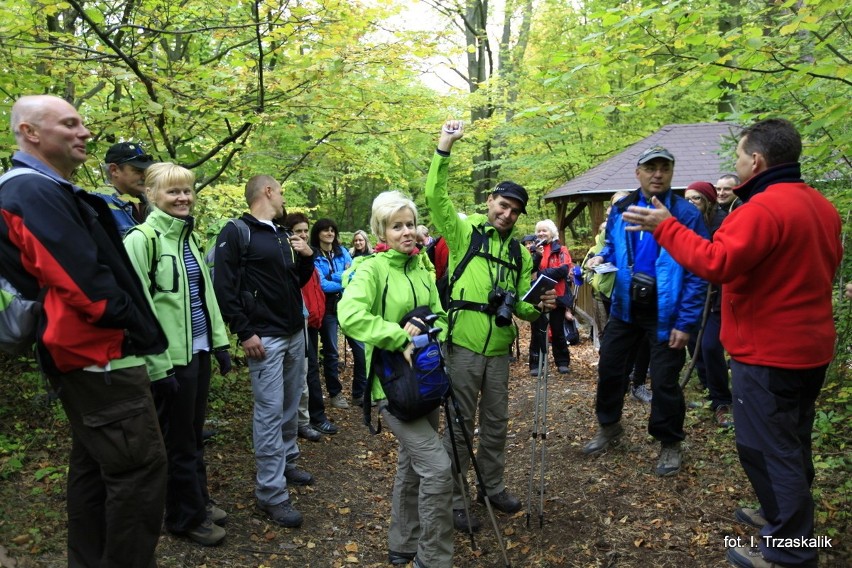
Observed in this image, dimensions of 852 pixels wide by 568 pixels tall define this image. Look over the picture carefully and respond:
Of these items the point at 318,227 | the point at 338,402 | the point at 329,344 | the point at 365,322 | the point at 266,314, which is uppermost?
the point at 318,227

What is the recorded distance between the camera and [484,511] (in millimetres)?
4117

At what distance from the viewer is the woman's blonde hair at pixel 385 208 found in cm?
325

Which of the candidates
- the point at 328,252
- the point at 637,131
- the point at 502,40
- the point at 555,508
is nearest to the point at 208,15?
the point at 328,252

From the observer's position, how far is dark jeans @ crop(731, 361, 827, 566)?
2818mm

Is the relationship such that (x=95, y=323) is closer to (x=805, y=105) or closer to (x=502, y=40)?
(x=805, y=105)

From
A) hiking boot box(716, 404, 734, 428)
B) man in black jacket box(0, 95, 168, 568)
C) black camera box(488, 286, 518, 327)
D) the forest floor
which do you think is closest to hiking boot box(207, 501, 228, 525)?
the forest floor

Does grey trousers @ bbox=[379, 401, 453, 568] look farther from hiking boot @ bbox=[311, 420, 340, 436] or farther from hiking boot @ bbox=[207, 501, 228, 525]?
hiking boot @ bbox=[311, 420, 340, 436]

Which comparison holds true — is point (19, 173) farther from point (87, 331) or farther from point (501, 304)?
point (501, 304)

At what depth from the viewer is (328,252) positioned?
6.83 m

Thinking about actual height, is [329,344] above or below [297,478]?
above

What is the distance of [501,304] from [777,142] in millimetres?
1803

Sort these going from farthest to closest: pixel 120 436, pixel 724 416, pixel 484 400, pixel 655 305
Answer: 1. pixel 724 416
2. pixel 655 305
3. pixel 484 400
4. pixel 120 436

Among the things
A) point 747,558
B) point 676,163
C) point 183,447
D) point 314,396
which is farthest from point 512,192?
point 676,163

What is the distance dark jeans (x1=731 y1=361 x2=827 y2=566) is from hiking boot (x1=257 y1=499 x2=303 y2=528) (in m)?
2.84
